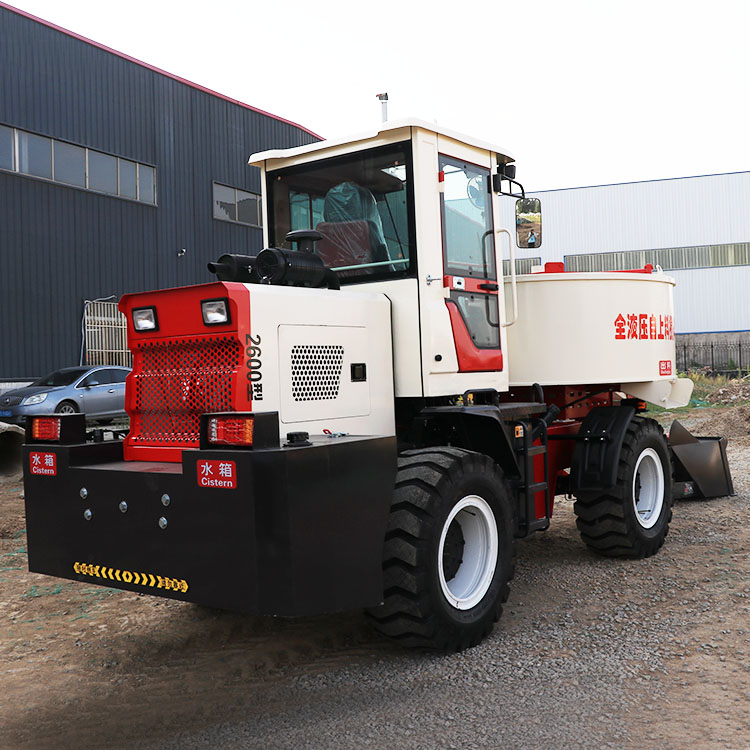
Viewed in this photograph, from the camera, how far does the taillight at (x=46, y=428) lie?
473cm

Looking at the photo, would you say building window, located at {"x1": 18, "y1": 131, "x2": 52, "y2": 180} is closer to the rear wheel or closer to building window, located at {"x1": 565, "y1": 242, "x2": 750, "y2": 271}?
the rear wheel

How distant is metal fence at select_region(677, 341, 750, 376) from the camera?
31984 millimetres

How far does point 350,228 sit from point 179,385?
5.39 ft

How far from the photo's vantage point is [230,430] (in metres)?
4.00

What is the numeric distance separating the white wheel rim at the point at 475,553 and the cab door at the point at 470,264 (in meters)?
0.97

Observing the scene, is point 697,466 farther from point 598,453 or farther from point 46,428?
point 46,428

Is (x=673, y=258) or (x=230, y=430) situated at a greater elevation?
(x=673, y=258)

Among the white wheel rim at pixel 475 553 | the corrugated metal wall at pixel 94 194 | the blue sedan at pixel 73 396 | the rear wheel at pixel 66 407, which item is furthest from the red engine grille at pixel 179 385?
the corrugated metal wall at pixel 94 194

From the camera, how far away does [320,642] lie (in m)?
5.06

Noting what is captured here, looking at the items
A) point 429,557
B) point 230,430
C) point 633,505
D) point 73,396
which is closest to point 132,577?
point 230,430

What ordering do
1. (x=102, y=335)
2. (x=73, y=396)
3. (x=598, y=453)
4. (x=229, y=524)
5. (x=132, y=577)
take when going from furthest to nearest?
(x=102, y=335), (x=73, y=396), (x=598, y=453), (x=132, y=577), (x=229, y=524)

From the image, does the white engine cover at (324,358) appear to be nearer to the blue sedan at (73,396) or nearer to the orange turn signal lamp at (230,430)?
the orange turn signal lamp at (230,430)

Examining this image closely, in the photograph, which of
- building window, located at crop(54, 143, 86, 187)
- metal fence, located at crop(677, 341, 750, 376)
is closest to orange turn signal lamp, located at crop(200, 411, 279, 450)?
building window, located at crop(54, 143, 86, 187)

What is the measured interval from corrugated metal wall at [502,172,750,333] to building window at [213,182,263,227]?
15.3 meters
